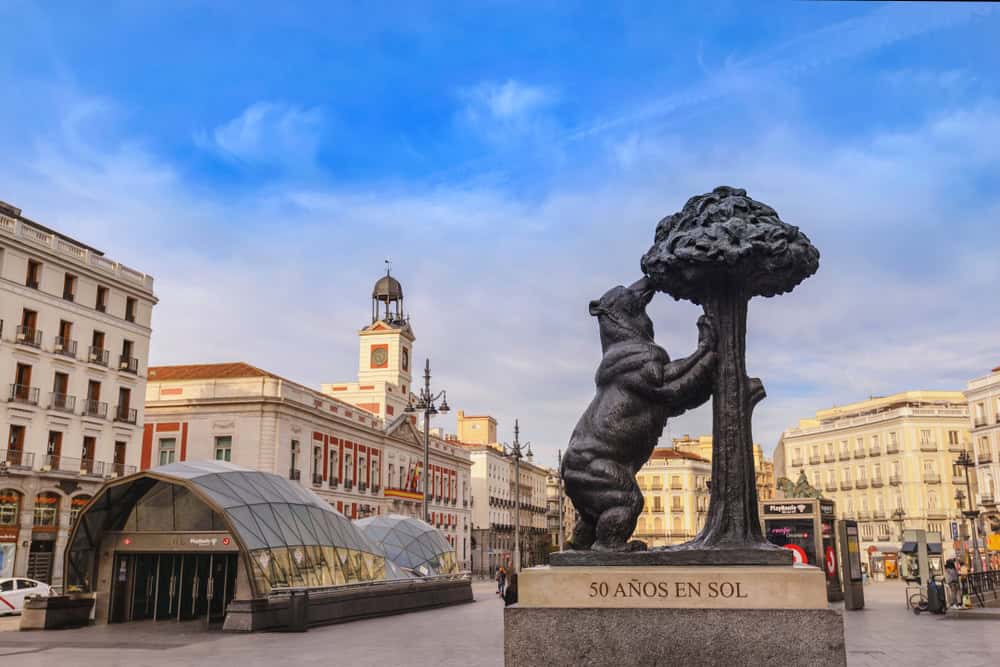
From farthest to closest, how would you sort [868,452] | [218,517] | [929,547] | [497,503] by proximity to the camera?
[497,503] < [868,452] < [929,547] < [218,517]

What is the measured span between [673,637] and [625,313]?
297cm

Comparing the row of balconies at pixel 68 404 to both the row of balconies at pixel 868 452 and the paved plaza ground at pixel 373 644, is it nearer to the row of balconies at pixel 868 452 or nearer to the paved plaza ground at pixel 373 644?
the paved plaza ground at pixel 373 644

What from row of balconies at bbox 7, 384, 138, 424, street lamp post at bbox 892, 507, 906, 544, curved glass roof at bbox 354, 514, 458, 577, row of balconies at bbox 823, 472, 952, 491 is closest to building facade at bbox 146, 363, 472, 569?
row of balconies at bbox 7, 384, 138, 424

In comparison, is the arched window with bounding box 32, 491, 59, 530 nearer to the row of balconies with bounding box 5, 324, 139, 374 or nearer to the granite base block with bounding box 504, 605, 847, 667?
the row of balconies with bounding box 5, 324, 139, 374

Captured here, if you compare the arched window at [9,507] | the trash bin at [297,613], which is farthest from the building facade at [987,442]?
the arched window at [9,507]

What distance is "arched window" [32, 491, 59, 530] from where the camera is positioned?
118 ft

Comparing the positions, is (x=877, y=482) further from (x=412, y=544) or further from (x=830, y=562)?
(x=412, y=544)

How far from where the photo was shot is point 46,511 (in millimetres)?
36438

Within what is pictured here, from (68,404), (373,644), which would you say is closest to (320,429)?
(68,404)

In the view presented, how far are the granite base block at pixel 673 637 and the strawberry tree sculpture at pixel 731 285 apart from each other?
2.41ft

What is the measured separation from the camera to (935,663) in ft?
37.9

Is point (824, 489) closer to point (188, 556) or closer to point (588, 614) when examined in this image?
point (188, 556)

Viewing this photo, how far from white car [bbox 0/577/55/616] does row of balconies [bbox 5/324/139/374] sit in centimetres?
1285

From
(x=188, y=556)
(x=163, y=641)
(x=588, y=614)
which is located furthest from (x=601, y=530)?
(x=188, y=556)
